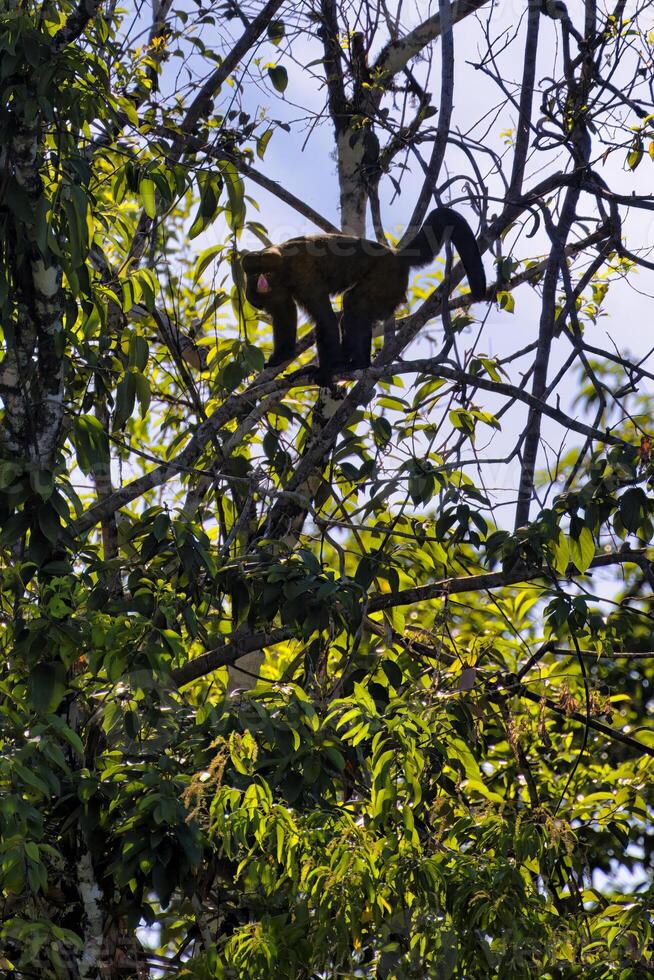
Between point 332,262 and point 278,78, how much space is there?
1.59 meters

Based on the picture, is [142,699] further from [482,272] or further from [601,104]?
[601,104]

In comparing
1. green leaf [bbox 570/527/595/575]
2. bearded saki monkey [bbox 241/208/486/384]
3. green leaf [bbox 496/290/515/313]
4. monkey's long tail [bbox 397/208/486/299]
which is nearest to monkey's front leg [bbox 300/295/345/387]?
bearded saki monkey [bbox 241/208/486/384]

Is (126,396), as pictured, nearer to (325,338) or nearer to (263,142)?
(263,142)

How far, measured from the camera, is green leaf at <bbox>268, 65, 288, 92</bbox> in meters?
3.53

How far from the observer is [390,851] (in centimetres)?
242

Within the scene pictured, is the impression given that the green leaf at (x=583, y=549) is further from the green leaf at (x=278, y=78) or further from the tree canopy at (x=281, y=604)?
the green leaf at (x=278, y=78)

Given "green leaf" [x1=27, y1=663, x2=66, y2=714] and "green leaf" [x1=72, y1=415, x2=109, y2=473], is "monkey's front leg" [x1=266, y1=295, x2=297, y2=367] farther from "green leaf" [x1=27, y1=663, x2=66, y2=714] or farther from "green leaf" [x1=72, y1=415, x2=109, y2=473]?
"green leaf" [x1=27, y1=663, x2=66, y2=714]

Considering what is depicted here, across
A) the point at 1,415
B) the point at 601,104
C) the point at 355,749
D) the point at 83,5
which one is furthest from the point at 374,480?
the point at 83,5

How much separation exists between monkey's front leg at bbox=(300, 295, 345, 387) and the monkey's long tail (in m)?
0.45

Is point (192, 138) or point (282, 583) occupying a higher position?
point (192, 138)

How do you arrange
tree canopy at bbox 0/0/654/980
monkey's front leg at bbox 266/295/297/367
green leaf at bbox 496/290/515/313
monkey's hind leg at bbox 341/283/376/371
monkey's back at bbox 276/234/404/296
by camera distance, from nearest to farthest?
tree canopy at bbox 0/0/654/980 < green leaf at bbox 496/290/515/313 < monkey's back at bbox 276/234/404/296 < monkey's hind leg at bbox 341/283/376/371 < monkey's front leg at bbox 266/295/297/367

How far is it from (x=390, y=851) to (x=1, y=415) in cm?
191

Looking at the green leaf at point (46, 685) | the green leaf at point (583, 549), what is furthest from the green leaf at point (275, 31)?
the green leaf at point (46, 685)

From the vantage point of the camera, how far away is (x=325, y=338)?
16.0ft
